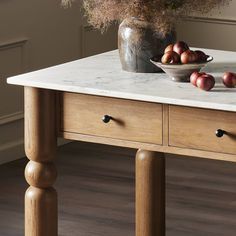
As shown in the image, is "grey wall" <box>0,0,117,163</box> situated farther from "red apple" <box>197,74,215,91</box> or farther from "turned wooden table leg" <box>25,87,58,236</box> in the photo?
"red apple" <box>197,74,215,91</box>

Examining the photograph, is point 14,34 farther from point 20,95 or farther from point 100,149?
point 100,149

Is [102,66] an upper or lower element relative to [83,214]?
upper

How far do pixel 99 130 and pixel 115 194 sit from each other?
1669mm

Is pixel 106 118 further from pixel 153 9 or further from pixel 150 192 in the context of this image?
pixel 150 192

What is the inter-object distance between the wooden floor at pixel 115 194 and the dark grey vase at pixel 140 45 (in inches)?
43.4

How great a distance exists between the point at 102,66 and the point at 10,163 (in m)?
2.05

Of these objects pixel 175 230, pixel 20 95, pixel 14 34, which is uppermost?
pixel 14 34

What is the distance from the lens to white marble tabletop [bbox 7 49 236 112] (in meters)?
3.16

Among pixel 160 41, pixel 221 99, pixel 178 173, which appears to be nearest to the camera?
pixel 221 99

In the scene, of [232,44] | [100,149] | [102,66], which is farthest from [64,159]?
[102,66]

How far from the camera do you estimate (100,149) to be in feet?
19.2

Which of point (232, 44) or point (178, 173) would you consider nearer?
point (178, 173)

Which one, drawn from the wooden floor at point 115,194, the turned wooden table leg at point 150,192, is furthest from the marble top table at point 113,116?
the wooden floor at point 115,194

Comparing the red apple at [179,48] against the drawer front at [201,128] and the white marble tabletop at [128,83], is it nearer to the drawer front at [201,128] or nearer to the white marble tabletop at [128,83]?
the white marble tabletop at [128,83]
